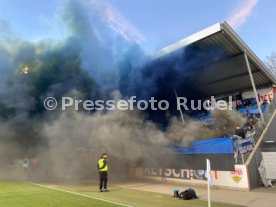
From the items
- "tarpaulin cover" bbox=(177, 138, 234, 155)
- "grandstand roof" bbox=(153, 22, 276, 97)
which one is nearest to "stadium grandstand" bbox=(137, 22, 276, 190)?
"grandstand roof" bbox=(153, 22, 276, 97)

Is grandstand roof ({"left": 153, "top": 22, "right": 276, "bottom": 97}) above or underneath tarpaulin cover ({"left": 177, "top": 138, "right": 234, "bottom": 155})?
above

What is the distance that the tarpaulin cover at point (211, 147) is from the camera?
17.2m

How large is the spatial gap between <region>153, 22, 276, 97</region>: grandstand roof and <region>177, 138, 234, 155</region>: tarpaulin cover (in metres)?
6.39

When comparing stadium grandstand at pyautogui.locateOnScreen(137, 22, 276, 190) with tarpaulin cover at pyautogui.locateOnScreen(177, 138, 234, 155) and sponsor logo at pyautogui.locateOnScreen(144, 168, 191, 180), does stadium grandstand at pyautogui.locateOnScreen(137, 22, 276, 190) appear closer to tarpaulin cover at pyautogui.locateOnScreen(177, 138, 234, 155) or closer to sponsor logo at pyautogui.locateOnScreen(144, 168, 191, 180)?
sponsor logo at pyautogui.locateOnScreen(144, 168, 191, 180)

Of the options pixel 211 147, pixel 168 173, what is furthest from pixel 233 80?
pixel 168 173

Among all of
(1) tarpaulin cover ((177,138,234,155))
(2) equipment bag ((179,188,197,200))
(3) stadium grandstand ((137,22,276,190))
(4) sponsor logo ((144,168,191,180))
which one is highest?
(3) stadium grandstand ((137,22,276,190))

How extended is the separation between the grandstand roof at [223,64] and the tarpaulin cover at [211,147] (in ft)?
21.0

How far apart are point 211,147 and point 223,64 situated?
820cm

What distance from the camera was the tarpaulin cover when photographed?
1717 cm

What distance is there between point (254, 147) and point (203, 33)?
24.7 feet

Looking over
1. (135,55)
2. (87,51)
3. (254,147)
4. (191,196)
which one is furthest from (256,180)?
(87,51)

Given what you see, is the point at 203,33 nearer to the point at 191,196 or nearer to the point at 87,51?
the point at 87,51

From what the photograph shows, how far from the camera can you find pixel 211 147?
59.4ft

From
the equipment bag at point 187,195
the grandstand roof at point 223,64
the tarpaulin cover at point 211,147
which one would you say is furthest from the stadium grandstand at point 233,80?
the equipment bag at point 187,195
